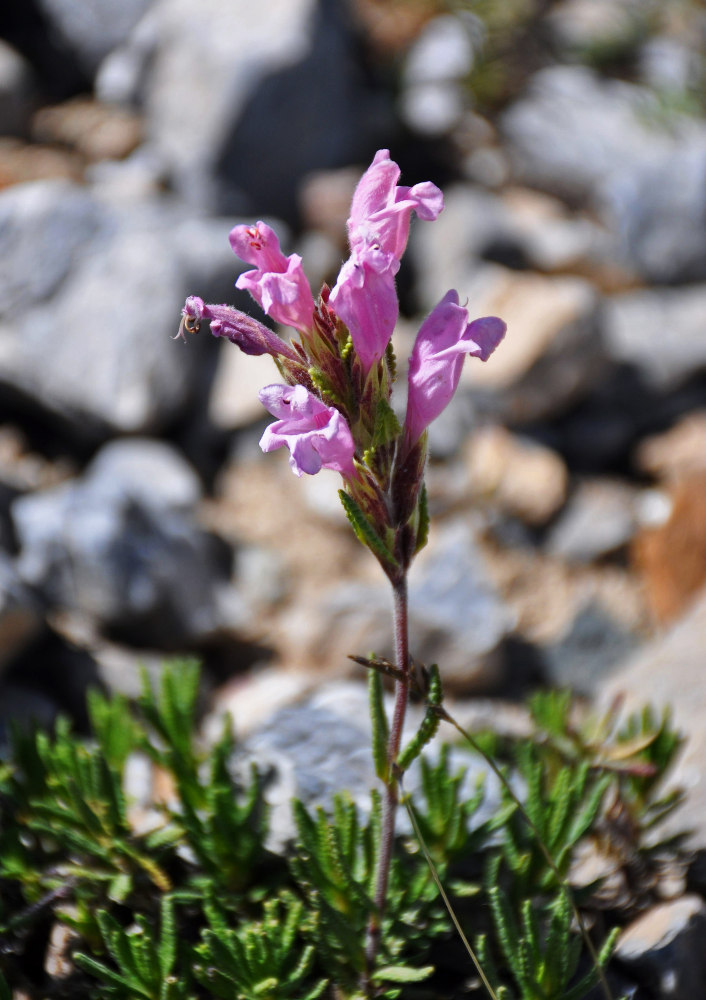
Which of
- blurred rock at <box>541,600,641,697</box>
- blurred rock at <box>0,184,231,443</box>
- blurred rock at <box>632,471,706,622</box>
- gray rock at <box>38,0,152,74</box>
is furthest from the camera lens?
gray rock at <box>38,0,152,74</box>

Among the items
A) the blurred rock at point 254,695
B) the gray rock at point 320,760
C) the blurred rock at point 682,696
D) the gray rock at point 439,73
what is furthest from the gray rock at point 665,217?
the gray rock at point 320,760

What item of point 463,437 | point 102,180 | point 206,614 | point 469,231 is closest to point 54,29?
point 102,180

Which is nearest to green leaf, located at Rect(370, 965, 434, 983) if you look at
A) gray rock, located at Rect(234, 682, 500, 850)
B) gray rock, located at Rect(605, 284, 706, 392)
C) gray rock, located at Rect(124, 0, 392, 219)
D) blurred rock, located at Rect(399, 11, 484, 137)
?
gray rock, located at Rect(234, 682, 500, 850)

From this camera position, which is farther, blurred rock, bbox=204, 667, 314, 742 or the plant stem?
blurred rock, bbox=204, 667, 314, 742

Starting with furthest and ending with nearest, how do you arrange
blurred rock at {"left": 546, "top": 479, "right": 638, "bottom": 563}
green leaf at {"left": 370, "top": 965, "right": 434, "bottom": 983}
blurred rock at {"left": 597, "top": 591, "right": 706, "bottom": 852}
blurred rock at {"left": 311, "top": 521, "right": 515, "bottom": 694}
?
blurred rock at {"left": 546, "top": 479, "right": 638, "bottom": 563}
blurred rock at {"left": 311, "top": 521, "right": 515, "bottom": 694}
blurred rock at {"left": 597, "top": 591, "right": 706, "bottom": 852}
green leaf at {"left": 370, "top": 965, "right": 434, "bottom": 983}

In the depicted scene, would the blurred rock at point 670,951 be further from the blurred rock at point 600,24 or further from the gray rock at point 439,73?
the blurred rock at point 600,24

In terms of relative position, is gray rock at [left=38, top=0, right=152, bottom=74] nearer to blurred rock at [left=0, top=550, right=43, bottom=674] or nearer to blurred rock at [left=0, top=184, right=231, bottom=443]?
blurred rock at [left=0, top=184, right=231, bottom=443]
